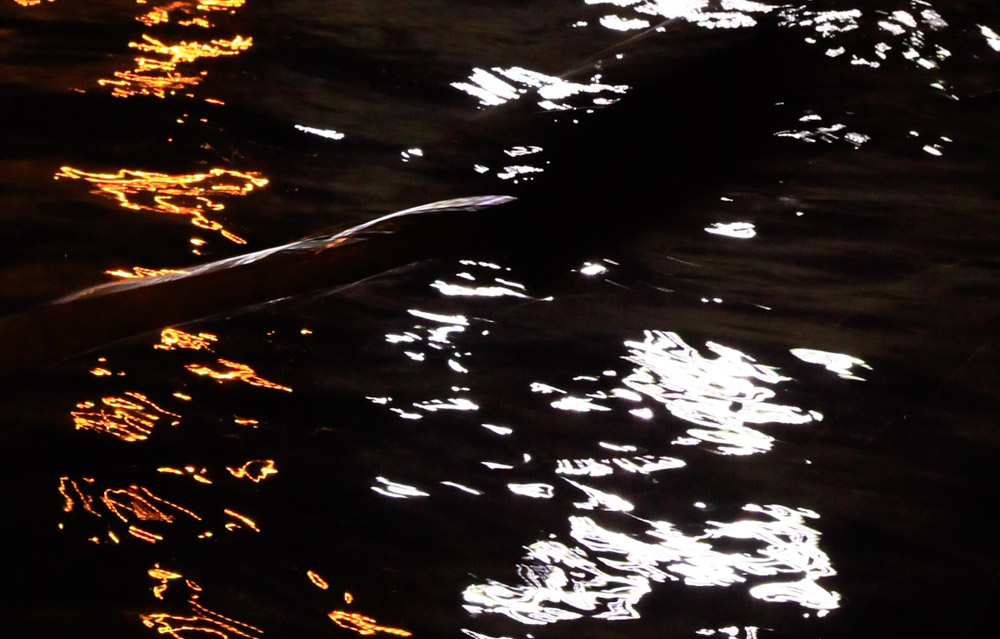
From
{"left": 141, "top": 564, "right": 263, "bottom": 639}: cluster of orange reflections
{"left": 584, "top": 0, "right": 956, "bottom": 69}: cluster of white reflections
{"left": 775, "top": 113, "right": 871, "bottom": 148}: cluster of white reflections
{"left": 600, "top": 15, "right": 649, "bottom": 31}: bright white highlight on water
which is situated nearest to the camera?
{"left": 141, "top": 564, "right": 263, "bottom": 639}: cluster of orange reflections

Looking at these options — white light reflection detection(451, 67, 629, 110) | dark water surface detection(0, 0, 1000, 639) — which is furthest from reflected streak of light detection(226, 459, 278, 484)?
white light reflection detection(451, 67, 629, 110)

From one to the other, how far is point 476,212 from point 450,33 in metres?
0.58

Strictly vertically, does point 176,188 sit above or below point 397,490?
above

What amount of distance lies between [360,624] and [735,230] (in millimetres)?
678

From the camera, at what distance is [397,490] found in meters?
0.77

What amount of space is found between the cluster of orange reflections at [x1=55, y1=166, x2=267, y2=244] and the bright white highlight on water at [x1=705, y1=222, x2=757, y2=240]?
1.88 ft

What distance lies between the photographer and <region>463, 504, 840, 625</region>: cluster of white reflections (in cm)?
68

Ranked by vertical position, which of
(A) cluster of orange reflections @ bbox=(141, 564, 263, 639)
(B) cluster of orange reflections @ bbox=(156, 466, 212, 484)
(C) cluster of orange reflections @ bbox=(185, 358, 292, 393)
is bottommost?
(A) cluster of orange reflections @ bbox=(141, 564, 263, 639)

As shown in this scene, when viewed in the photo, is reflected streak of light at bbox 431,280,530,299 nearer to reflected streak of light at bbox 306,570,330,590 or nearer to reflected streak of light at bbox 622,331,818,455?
reflected streak of light at bbox 622,331,818,455

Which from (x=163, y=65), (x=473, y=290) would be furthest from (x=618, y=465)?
(x=163, y=65)

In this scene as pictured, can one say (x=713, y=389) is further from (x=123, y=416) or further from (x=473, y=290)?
(x=123, y=416)

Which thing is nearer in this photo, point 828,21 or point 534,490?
point 534,490

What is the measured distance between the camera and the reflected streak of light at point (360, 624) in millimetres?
663

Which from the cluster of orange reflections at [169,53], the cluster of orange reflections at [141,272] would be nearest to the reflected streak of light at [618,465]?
the cluster of orange reflections at [141,272]
